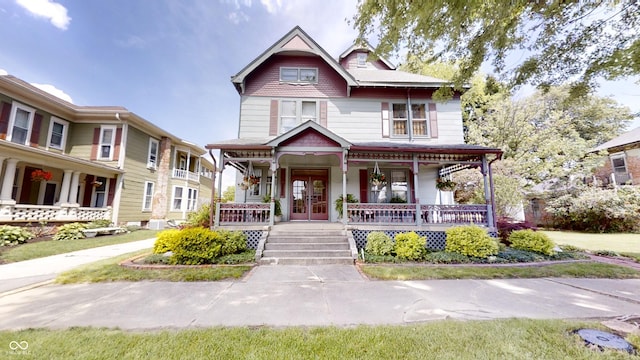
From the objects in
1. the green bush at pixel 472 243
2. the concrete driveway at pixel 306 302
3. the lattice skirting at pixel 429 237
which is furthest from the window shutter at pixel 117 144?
the green bush at pixel 472 243

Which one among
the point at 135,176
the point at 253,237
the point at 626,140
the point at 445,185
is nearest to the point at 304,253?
the point at 253,237

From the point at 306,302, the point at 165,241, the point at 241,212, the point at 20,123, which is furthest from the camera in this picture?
the point at 20,123

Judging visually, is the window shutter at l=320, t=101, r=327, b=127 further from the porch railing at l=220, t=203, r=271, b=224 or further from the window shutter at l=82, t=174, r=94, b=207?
the window shutter at l=82, t=174, r=94, b=207

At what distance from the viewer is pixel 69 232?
35.2ft

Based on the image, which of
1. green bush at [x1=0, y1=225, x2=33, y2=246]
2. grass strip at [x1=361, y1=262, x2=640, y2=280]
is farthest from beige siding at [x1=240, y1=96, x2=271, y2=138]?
green bush at [x1=0, y1=225, x2=33, y2=246]

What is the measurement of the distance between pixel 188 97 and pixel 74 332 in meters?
21.3

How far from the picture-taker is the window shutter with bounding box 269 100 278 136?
10.5 m

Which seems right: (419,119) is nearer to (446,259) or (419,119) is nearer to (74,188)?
(446,259)

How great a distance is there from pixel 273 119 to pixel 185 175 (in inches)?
482

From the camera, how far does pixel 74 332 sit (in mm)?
2945

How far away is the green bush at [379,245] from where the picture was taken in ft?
23.4

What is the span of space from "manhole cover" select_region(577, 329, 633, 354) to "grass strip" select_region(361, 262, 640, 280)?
8.69ft

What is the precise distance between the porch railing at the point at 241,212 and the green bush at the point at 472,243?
6267 millimetres

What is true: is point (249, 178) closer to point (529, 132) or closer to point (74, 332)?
point (74, 332)
